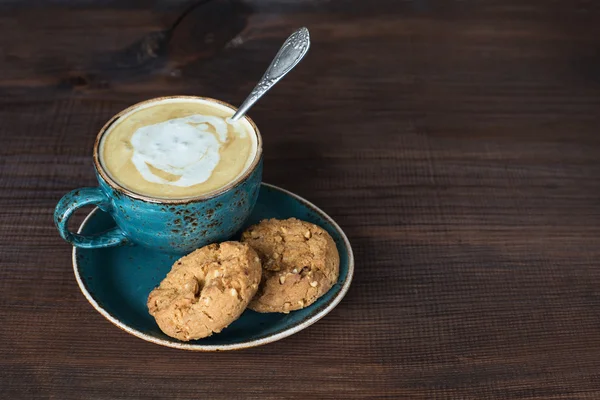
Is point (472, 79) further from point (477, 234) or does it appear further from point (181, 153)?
point (181, 153)

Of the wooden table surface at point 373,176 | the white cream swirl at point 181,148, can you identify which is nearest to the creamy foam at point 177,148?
the white cream swirl at point 181,148

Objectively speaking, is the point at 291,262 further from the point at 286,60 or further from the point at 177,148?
the point at 286,60

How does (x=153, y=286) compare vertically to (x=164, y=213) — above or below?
below

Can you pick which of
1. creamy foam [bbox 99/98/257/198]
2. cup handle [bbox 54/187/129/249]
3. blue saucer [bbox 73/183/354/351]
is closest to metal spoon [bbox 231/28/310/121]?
creamy foam [bbox 99/98/257/198]

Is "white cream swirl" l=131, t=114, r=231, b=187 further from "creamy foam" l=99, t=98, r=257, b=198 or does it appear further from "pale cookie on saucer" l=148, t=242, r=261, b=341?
"pale cookie on saucer" l=148, t=242, r=261, b=341

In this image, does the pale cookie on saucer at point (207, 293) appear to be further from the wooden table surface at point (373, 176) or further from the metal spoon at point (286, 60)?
the metal spoon at point (286, 60)

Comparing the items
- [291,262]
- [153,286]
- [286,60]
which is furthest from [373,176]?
[153,286]

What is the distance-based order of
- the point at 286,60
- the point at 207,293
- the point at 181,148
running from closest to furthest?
1. the point at 207,293
2. the point at 181,148
3. the point at 286,60

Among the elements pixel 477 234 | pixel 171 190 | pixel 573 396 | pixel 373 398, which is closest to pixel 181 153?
pixel 171 190
